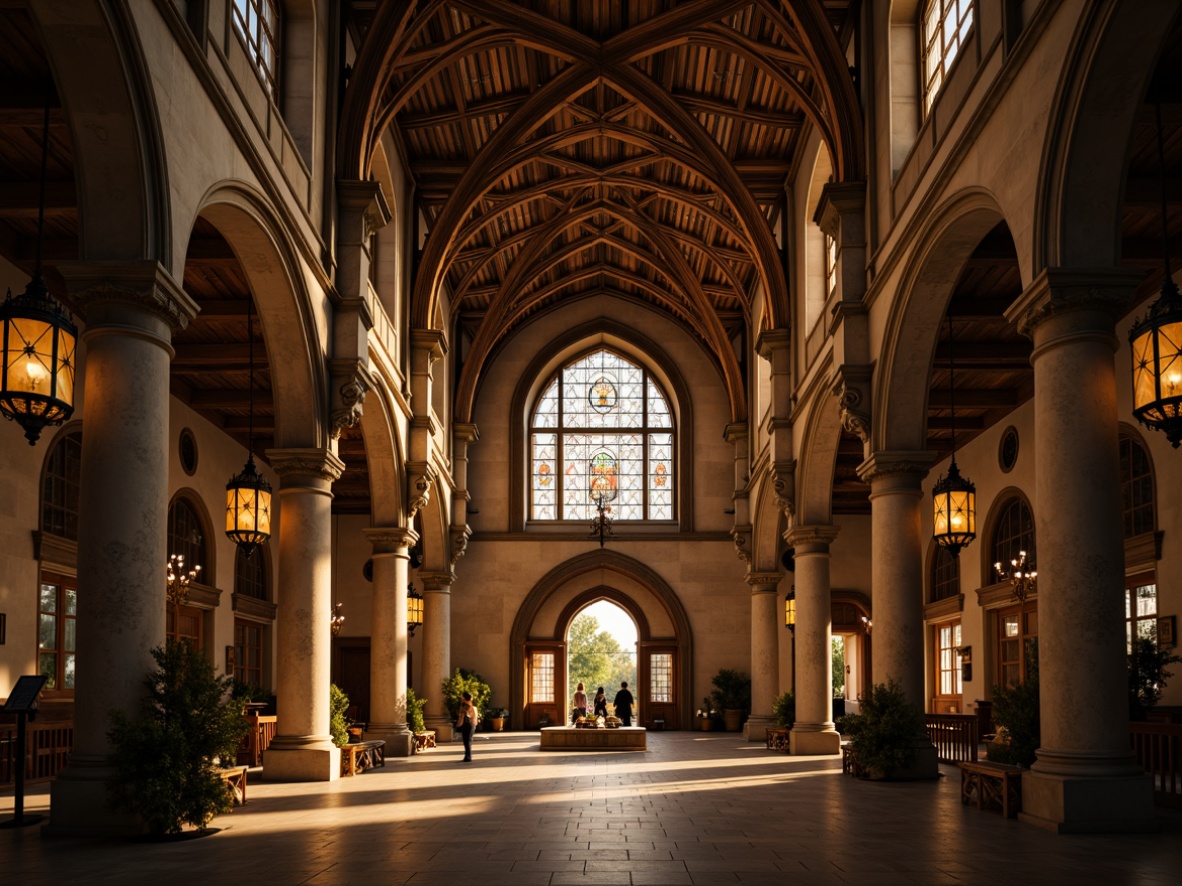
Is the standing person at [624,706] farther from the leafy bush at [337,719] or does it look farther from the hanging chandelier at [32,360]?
the hanging chandelier at [32,360]

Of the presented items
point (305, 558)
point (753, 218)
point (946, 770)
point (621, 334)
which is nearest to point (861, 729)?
point (946, 770)

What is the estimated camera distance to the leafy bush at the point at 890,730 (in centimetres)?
1606

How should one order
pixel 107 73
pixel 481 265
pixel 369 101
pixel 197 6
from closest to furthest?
1. pixel 107 73
2. pixel 197 6
3. pixel 369 101
4. pixel 481 265

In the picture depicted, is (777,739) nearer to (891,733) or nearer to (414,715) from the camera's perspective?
(414,715)

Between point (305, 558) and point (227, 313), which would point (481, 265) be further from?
point (305, 558)

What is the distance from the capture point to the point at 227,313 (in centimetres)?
1970

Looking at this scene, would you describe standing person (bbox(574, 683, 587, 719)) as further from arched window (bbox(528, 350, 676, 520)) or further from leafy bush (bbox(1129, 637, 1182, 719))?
leafy bush (bbox(1129, 637, 1182, 719))

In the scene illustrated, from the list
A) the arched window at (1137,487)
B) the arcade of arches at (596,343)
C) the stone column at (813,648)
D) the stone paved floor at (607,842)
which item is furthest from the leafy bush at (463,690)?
the arched window at (1137,487)

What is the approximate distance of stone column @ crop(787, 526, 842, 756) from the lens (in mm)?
22922

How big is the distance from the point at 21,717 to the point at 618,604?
2580 cm

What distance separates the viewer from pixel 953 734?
1925cm

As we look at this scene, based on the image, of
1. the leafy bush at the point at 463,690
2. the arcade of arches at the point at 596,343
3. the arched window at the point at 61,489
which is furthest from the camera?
the leafy bush at the point at 463,690

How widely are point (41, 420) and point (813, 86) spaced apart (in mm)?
15493

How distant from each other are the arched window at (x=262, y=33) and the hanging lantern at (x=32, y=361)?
5.77 m
